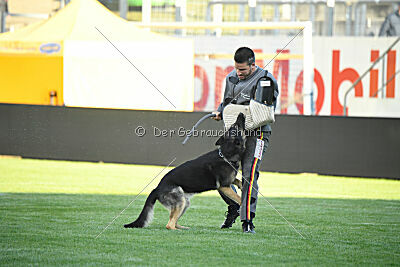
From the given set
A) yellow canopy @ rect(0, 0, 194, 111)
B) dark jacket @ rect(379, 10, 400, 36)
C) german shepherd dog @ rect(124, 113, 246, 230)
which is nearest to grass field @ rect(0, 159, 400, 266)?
german shepherd dog @ rect(124, 113, 246, 230)

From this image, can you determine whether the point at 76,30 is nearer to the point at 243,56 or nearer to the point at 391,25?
the point at 391,25

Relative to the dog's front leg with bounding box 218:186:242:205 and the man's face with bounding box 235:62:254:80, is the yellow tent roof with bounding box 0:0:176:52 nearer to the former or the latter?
the man's face with bounding box 235:62:254:80

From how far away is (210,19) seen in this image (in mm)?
21641

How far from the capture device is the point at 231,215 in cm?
816

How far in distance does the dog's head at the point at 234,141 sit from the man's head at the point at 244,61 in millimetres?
459

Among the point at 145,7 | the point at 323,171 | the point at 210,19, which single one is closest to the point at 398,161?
the point at 323,171

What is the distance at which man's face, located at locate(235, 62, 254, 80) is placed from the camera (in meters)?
7.47

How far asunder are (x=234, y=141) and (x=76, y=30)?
11964 mm

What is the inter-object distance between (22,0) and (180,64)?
6697 millimetres

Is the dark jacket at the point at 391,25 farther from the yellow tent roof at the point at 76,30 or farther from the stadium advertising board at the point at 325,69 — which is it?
the yellow tent roof at the point at 76,30

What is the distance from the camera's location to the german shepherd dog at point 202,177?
7473 millimetres

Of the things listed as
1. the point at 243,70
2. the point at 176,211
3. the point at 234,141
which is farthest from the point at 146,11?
the point at 176,211

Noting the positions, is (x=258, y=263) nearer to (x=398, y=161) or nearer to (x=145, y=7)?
(x=398, y=161)

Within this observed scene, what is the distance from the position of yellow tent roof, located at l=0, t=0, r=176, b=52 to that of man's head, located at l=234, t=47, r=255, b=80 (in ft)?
37.1
